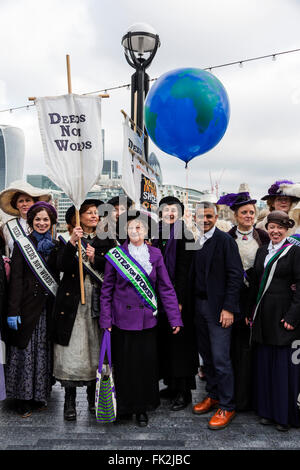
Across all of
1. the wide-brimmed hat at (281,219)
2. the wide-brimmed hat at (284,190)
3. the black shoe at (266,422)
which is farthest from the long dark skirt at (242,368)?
the wide-brimmed hat at (284,190)

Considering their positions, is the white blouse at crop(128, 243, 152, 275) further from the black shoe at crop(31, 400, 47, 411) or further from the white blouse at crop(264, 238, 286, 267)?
the black shoe at crop(31, 400, 47, 411)

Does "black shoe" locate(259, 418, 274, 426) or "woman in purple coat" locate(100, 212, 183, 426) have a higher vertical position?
"woman in purple coat" locate(100, 212, 183, 426)

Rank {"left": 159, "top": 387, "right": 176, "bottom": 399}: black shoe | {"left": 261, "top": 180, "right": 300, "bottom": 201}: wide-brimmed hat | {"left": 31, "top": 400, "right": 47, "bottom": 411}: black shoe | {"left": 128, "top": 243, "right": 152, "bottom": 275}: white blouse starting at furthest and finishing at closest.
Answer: {"left": 261, "top": 180, "right": 300, "bottom": 201}: wide-brimmed hat, {"left": 159, "top": 387, "right": 176, "bottom": 399}: black shoe, {"left": 31, "top": 400, "right": 47, "bottom": 411}: black shoe, {"left": 128, "top": 243, "right": 152, "bottom": 275}: white blouse

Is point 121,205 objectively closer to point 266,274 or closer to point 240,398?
point 266,274

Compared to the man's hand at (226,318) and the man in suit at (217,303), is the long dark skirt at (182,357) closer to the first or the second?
the man in suit at (217,303)

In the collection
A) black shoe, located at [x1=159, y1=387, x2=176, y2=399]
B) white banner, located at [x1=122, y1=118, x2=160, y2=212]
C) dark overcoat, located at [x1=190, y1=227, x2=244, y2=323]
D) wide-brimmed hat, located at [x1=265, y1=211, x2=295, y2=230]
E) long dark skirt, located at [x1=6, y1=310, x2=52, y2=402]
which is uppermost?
white banner, located at [x1=122, y1=118, x2=160, y2=212]

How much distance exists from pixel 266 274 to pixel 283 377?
919 mm

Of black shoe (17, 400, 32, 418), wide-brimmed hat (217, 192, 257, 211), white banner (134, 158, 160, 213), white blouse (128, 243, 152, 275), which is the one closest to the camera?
white blouse (128, 243, 152, 275)

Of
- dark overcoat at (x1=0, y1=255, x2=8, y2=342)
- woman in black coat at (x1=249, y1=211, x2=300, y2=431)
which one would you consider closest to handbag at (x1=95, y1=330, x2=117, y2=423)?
dark overcoat at (x1=0, y1=255, x2=8, y2=342)

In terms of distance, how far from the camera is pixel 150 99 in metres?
4.86

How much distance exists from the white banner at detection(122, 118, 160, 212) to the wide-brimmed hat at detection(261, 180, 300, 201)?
1.47 metres

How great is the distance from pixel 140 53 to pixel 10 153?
4314 inches

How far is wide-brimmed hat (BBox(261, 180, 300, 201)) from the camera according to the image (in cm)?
442

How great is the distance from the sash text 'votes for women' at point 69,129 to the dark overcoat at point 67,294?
0.93 m
